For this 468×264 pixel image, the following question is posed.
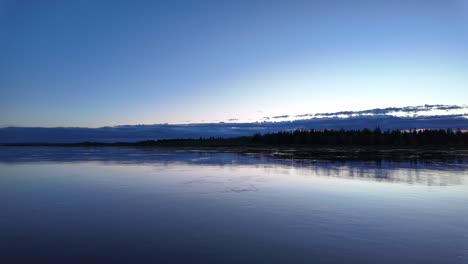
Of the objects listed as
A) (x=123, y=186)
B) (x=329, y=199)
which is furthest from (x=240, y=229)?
(x=123, y=186)

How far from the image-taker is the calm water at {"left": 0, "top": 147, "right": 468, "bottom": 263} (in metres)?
5.79

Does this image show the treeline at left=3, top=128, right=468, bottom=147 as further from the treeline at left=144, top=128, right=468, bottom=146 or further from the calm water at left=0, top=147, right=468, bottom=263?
the calm water at left=0, top=147, right=468, bottom=263

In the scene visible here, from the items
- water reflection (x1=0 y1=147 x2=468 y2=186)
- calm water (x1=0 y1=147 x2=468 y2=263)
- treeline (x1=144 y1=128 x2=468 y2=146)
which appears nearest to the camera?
calm water (x1=0 y1=147 x2=468 y2=263)

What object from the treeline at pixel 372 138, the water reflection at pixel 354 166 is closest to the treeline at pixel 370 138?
the treeline at pixel 372 138

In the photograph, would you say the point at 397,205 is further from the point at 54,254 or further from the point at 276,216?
the point at 54,254

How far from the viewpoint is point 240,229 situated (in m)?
7.45

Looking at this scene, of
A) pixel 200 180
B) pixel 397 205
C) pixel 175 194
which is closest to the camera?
pixel 397 205

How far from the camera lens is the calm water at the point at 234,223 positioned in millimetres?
5793

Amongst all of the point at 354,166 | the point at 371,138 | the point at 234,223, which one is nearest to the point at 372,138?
the point at 371,138

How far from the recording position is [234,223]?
7.97 metres

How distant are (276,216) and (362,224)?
74.0 inches

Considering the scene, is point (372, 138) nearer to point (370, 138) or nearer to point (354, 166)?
point (370, 138)

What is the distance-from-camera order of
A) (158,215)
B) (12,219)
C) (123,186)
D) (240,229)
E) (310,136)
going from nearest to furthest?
(240,229) < (12,219) < (158,215) < (123,186) < (310,136)

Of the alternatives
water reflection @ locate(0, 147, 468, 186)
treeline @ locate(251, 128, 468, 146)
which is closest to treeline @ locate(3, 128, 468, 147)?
treeline @ locate(251, 128, 468, 146)
